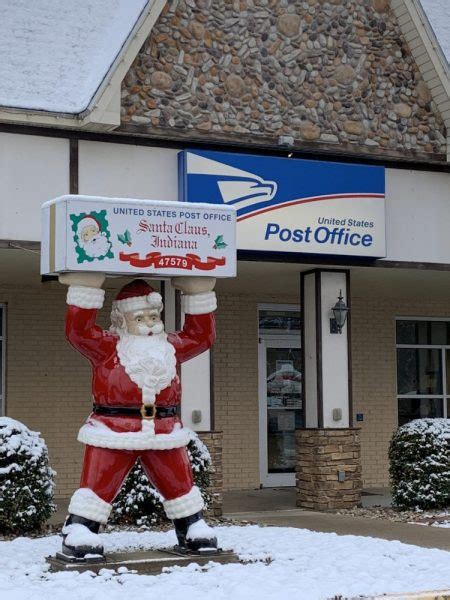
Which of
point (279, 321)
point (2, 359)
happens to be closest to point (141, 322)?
point (2, 359)

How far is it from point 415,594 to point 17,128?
6658 mm

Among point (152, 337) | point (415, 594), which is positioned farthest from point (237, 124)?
point (415, 594)

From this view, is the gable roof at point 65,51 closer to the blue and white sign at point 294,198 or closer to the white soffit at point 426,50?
the blue and white sign at point 294,198

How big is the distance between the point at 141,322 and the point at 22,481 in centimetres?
284

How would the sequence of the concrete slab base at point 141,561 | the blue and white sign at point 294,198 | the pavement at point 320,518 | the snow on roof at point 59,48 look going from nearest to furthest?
the concrete slab base at point 141,561
the pavement at point 320,518
the snow on roof at point 59,48
the blue and white sign at point 294,198

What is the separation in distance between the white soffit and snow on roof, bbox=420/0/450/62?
0.87 metres

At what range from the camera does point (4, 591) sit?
25.0 feet

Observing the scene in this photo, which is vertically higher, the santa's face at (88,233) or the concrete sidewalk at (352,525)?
the santa's face at (88,233)

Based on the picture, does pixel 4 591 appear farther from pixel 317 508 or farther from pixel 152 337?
pixel 317 508

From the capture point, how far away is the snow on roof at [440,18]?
14.9m

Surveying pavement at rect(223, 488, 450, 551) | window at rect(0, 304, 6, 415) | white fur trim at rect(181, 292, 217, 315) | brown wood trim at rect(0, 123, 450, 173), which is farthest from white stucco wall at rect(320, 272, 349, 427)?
white fur trim at rect(181, 292, 217, 315)

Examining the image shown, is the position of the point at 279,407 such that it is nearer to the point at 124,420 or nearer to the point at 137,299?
the point at 137,299

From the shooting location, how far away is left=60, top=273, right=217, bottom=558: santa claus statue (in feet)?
27.7

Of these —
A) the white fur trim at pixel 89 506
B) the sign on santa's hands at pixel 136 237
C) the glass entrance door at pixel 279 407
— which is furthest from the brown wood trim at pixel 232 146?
the white fur trim at pixel 89 506
